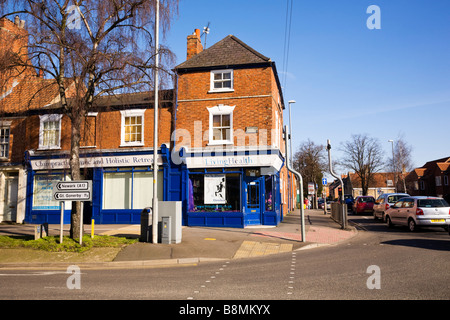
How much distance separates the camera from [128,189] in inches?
765

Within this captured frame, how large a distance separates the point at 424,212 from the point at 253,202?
7771 millimetres

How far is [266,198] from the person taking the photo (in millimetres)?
18578

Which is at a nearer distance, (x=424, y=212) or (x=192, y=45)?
(x=424, y=212)

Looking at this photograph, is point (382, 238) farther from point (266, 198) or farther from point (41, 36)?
point (41, 36)

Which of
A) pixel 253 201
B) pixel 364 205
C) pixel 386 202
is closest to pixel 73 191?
pixel 253 201

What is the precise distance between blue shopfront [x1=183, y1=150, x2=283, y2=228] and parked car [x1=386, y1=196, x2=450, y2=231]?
241 inches

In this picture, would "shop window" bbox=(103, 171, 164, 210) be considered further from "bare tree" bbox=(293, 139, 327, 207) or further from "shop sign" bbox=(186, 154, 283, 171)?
"bare tree" bbox=(293, 139, 327, 207)

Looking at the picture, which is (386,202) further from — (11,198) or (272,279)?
(11,198)

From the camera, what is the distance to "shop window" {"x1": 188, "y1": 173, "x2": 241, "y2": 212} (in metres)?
18.2

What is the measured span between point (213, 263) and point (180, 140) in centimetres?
974

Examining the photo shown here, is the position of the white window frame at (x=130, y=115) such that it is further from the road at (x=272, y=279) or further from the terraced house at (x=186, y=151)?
the road at (x=272, y=279)

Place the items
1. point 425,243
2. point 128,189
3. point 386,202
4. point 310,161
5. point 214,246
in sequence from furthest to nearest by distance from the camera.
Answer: point 310,161, point 386,202, point 128,189, point 214,246, point 425,243

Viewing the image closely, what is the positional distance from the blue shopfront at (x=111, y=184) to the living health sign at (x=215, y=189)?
4.93 feet

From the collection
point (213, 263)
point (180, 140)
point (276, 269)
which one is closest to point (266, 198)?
point (180, 140)
